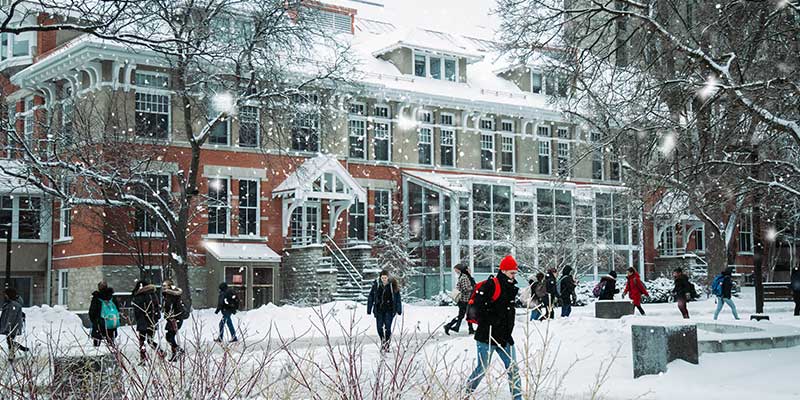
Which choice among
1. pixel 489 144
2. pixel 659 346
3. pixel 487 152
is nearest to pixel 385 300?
pixel 659 346

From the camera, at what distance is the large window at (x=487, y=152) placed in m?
43.3

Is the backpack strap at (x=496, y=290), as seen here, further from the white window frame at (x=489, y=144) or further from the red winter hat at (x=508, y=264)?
the white window frame at (x=489, y=144)

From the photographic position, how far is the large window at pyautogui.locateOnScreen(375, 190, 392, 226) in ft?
131

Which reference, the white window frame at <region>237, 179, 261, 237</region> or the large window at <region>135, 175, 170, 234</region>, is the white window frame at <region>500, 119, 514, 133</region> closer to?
the white window frame at <region>237, 179, 261, 237</region>

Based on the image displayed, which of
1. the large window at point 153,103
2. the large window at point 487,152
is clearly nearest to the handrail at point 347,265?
the large window at point 153,103

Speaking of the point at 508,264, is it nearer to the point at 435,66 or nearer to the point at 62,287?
the point at 62,287

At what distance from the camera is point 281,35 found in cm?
2855

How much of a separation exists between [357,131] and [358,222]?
12.3 feet

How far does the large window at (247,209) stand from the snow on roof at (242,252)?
63 centimetres

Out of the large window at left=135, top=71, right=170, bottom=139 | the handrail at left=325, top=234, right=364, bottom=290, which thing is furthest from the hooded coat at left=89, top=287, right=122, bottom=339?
the handrail at left=325, top=234, right=364, bottom=290

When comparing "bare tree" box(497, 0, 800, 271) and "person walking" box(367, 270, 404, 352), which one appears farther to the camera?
"person walking" box(367, 270, 404, 352)

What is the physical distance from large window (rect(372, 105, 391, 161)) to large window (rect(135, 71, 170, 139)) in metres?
9.18

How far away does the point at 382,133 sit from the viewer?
133 feet

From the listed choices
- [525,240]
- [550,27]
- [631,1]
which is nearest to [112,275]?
[525,240]
